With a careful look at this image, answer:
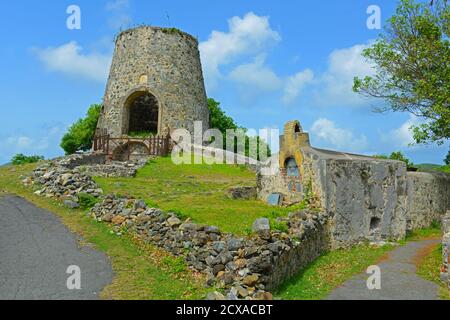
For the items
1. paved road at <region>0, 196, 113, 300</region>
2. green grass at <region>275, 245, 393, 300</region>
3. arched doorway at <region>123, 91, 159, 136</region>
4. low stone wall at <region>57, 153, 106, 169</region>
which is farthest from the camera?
arched doorway at <region>123, 91, 159, 136</region>

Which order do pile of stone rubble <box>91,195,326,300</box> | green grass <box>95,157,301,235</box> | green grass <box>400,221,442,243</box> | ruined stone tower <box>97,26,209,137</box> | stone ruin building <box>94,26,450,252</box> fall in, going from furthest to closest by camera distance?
ruined stone tower <box>97,26,209,137</box>
green grass <box>400,221,442,243</box>
stone ruin building <box>94,26,450,252</box>
green grass <box>95,157,301,235</box>
pile of stone rubble <box>91,195,326,300</box>

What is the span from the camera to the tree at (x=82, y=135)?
137 ft

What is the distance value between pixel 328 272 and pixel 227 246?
332 cm

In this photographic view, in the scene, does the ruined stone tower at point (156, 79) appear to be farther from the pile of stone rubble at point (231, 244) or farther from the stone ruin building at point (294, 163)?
the pile of stone rubble at point (231, 244)

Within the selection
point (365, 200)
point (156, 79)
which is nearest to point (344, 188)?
point (365, 200)

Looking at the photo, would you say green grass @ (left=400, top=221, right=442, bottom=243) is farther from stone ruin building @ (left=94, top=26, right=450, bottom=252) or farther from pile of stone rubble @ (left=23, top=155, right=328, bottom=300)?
pile of stone rubble @ (left=23, top=155, right=328, bottom=300)

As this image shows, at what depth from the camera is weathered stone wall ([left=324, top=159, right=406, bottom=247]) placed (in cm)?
1355

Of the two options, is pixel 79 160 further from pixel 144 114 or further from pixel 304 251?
pixel 304 251

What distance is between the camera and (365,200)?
46.6ft

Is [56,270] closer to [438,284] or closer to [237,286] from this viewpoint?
[237,286]

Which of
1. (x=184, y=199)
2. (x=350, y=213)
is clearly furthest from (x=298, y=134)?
(x=184, y=199)

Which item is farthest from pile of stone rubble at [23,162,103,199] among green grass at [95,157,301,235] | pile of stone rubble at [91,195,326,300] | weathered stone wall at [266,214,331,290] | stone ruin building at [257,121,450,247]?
weathered stone wall at [266,214,331,290]

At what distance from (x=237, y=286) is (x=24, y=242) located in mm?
6610
